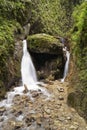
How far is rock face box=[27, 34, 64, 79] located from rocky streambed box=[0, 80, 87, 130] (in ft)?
9.34

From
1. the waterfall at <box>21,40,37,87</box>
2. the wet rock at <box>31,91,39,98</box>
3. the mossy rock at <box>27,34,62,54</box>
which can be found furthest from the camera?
the mossy rock at <box>27,34,62,54</box>

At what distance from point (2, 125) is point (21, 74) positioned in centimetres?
553

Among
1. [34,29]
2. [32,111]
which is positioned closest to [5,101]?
[32,111]

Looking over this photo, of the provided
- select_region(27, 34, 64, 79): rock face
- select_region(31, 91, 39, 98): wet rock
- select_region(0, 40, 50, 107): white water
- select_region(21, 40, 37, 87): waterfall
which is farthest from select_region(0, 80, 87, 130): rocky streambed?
select_region(27, 34, 64, 79): rock face

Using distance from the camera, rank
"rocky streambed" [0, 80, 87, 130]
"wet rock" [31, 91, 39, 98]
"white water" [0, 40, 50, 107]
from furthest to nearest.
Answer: "white water" [0, 40, 50, 107] < "wet rock" [31, 91, 39, 98] < "rocky streambed" [0, 80, 87, 130]

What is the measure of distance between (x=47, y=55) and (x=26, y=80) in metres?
2.06

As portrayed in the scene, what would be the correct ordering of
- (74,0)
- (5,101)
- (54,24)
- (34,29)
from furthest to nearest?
(74,0) → (54,24) → (34,29) → (5,101)

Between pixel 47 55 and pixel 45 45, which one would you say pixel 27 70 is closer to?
pixel 47 55

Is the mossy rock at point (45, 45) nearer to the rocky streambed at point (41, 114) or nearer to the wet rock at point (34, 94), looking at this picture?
the rocky streambed at point (41, 114)

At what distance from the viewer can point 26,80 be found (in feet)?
49.2

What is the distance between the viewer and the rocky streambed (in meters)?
9.67

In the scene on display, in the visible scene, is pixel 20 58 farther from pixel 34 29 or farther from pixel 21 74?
pixel 34 29

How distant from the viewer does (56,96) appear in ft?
40.0

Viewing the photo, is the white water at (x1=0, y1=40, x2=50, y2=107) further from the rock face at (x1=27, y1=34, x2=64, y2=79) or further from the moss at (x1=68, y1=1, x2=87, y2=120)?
the moss at (x1=68, y1=1, x2=87, y2=120)
